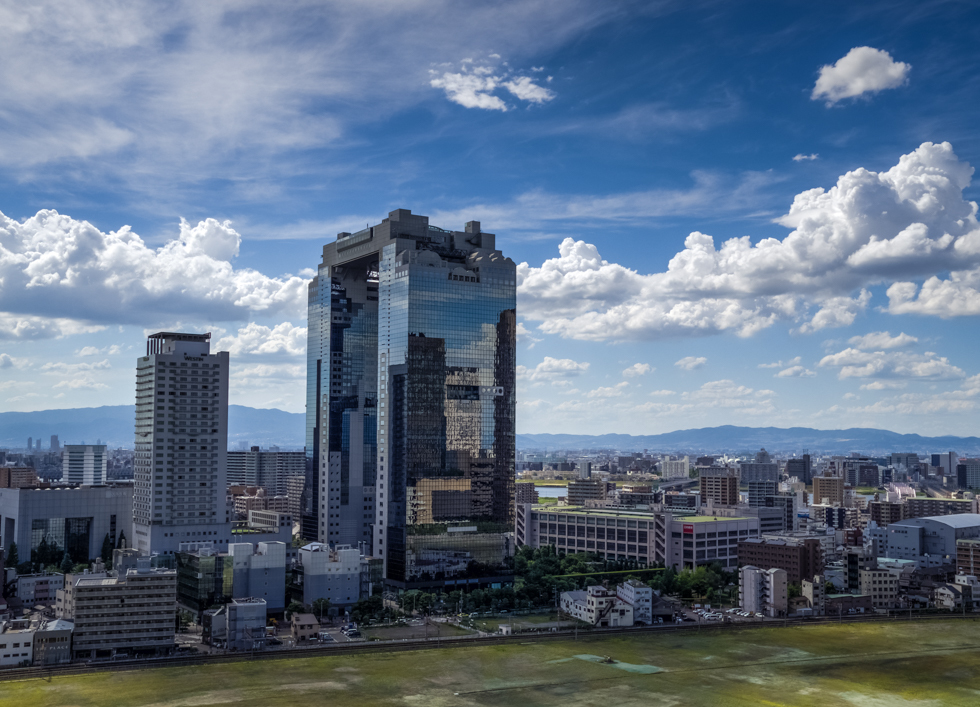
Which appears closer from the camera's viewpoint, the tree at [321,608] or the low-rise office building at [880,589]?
the tree at [321,608]

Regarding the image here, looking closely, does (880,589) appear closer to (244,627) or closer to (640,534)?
(640,534)

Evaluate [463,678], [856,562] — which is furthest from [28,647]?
[856,562]

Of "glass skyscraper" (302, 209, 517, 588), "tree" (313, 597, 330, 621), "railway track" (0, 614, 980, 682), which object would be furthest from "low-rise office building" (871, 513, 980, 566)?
"tree" (313, 597, 330, 621)

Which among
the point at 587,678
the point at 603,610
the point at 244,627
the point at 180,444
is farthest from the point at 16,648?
the point at 603,610

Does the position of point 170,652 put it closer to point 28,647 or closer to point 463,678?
point 28,647

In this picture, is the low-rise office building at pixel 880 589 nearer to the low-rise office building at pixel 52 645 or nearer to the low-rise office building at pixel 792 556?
the low-rise office building at pixel 792 556

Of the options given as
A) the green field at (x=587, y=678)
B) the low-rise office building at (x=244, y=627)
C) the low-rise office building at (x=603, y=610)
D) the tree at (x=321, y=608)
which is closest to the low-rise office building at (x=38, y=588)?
the tree at (x=321, y=608)
